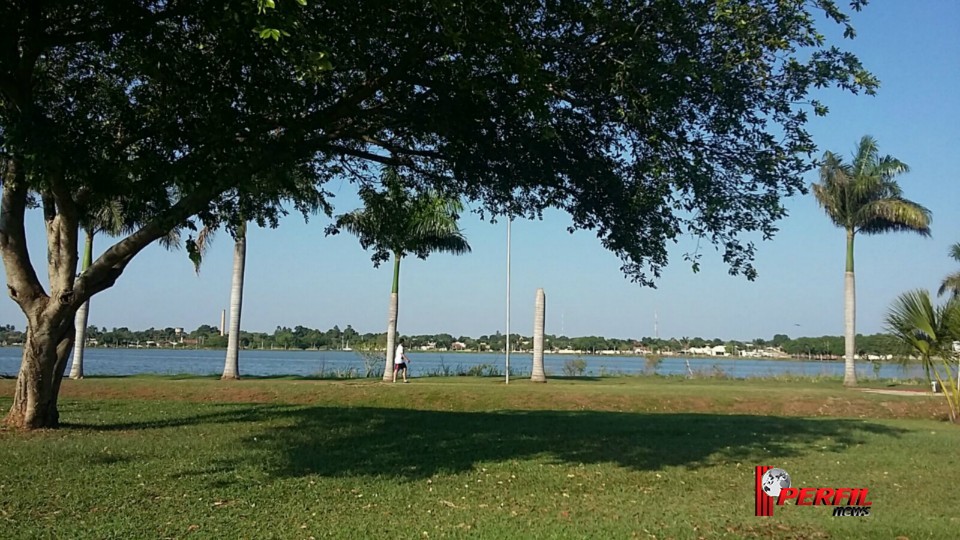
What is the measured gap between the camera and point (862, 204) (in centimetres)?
3425

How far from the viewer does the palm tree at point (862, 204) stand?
111ft

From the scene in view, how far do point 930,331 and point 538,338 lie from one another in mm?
16996

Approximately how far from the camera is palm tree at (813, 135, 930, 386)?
33938 mm

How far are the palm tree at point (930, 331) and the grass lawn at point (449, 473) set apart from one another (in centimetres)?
132

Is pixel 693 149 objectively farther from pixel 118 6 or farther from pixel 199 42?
pixel 118 6

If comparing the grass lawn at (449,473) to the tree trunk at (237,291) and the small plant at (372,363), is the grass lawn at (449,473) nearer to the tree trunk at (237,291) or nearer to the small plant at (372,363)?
the tree trunk at (237,291)

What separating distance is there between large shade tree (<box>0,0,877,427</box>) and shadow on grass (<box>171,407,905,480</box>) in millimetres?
3107

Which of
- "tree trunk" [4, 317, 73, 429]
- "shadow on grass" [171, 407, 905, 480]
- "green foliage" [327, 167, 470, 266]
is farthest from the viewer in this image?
"green foliage" [327, 167, 470, 266]

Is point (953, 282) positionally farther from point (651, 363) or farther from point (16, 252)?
point (16, 252)

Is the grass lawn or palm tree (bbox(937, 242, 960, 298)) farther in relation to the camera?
palm tree (bbox(937, 242, 960, 298))

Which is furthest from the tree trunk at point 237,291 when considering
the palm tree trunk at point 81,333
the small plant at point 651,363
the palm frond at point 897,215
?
the palm frond at point 897,215

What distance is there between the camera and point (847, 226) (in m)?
34.6

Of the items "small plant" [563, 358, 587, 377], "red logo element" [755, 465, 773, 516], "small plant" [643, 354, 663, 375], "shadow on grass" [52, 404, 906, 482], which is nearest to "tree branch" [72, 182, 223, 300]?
"shadow on grass" [52, 404, 906, 482]

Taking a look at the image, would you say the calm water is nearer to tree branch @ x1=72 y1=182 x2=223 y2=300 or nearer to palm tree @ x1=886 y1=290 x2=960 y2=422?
palm tree @ x1=886 y1=290 x2=960 y2=422
